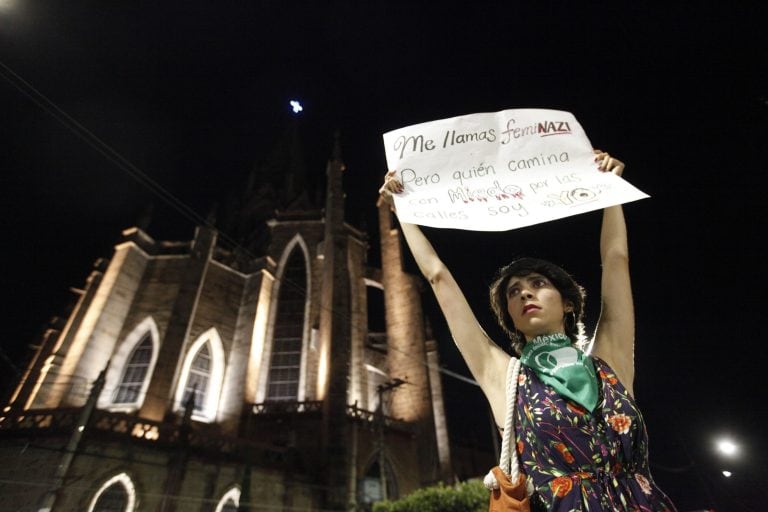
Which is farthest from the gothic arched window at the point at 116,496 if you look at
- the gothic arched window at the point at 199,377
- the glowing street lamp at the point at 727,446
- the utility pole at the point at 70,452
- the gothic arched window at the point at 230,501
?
the glowing street lamp at the point at 727,446

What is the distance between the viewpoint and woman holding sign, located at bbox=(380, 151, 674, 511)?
110 cm

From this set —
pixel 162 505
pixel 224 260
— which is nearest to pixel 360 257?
pixel 224 260

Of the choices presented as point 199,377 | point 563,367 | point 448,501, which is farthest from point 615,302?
point 199,377

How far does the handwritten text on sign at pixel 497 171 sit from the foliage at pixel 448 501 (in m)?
11.2

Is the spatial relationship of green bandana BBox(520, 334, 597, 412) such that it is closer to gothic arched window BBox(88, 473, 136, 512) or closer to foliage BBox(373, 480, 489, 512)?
foliage BBox(373, 480, 489, 512)

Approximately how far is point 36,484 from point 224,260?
12.6 m

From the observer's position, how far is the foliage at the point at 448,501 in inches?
411

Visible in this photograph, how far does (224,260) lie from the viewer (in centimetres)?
2142

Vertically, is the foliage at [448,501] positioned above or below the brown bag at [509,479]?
above

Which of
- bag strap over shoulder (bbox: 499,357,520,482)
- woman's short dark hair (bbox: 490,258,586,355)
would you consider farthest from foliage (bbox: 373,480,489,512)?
bag strap over shoulder (bbox: 499,357,520,482)

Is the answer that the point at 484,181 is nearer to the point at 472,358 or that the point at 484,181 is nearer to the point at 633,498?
the point at 472,358

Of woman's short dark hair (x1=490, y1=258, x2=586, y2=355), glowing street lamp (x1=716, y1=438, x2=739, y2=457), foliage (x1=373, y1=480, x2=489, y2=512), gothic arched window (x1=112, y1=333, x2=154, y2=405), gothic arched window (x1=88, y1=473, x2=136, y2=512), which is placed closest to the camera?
woman's short dark hair (x1=490, y1=258, x2=586, y2=355)

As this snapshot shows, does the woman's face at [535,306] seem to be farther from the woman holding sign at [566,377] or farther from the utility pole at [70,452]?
the utility pole at [70,452]

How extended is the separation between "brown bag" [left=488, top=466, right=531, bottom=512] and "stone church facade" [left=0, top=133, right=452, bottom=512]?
13.0 m
